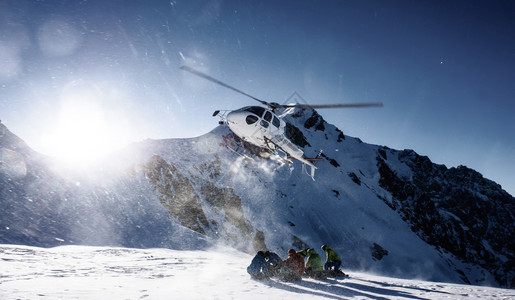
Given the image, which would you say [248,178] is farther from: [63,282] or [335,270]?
[63,282]

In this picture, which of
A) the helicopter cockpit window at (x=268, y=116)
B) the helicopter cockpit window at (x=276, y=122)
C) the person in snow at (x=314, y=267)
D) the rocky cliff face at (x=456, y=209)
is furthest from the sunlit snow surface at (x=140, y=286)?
the rocky cliff face at (x=456, y=209)

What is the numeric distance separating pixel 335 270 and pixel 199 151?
159 ft

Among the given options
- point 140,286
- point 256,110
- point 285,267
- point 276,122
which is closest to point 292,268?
point 285,267

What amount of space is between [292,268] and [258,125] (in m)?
7.66

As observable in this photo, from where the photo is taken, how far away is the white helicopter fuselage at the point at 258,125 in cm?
1362

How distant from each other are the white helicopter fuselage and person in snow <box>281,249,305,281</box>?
7.19 metres

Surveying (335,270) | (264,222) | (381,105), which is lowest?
(335,270)

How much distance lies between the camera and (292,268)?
26.3 feet

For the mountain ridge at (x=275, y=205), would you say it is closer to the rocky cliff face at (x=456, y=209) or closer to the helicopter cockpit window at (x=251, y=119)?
the rocky cliff face at (x=456, y=209)

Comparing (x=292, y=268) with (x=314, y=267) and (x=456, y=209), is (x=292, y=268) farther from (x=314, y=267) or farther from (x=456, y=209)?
(x=456, y=209)

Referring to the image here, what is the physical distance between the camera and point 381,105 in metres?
10.5

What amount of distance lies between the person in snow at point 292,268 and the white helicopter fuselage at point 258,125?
7.19 m

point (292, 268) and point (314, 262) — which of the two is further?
point (314, 262)

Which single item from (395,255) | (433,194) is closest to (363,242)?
(395,255)
